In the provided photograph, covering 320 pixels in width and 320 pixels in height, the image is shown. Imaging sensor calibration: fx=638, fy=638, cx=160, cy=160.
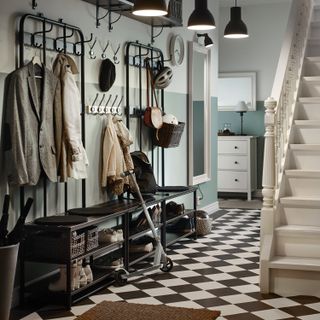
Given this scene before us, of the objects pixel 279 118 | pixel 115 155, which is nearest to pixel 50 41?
pixel 115 155

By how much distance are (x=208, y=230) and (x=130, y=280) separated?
7.38 feet

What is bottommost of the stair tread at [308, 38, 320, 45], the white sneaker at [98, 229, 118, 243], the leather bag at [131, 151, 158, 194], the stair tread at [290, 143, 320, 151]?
the white sneaker at [98, 229, 118, 243]

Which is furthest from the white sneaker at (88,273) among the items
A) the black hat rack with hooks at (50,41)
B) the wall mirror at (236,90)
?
the wall mirror at (236,90)

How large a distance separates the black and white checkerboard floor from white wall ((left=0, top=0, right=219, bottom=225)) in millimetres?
869

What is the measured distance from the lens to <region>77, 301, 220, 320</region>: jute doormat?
423 centimetres

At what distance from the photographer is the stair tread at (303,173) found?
5457 millimetres

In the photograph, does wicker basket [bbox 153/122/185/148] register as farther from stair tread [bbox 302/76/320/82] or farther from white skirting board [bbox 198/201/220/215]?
white skirting board [bbox 198/201/220/215]

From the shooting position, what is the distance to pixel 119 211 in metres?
5.18

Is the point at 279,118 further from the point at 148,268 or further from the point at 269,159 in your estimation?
the point at 148,268

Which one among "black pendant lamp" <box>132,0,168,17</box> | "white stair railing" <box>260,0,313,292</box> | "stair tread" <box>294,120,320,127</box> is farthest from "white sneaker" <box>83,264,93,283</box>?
"stair tread" <box>294,120,320,127</box>

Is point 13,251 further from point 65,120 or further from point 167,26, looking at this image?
point 167,26

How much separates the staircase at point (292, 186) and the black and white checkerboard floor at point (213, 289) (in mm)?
198

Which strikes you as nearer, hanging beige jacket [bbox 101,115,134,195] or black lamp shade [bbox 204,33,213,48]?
hanging beige jacket [bbox 101,115,134,195]

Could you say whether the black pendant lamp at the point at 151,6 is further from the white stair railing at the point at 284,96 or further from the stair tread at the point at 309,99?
the stair tread at the point at 309,99
